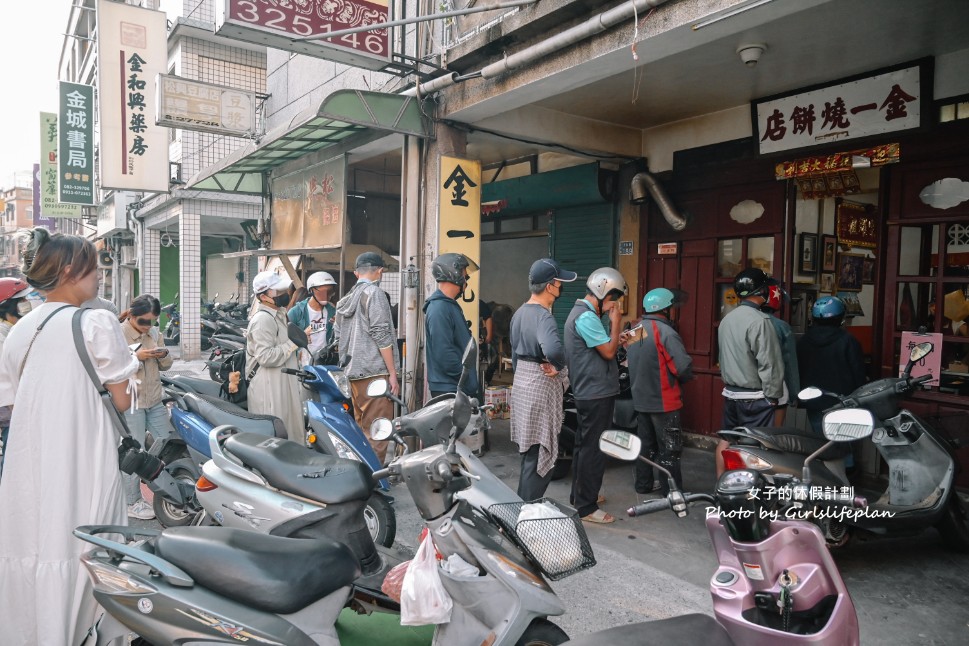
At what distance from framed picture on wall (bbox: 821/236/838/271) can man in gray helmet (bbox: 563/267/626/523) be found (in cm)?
362

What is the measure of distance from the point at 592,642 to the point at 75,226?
117ft

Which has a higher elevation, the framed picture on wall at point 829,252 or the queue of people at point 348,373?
the framed picture on wall at point 829,252

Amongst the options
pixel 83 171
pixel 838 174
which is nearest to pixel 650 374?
pixel 838 174

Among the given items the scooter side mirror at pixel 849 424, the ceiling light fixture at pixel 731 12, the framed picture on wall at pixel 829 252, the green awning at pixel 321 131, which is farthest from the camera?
the framed picture on wall at pixel 829 252

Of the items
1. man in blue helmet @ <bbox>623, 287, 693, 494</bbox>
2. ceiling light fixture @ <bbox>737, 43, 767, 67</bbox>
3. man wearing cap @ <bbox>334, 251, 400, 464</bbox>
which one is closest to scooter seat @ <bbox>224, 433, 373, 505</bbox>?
man wearing cap @ <bbox>334, 251, 400, 464</bbox>

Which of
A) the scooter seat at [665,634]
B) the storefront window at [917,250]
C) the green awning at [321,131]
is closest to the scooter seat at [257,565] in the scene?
the scooter seat at [665,634]

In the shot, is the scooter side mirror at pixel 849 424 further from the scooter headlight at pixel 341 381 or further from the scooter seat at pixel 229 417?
the scooter seat at pixel 229 417

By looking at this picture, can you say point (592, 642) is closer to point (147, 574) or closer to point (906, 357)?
point (147, 574)

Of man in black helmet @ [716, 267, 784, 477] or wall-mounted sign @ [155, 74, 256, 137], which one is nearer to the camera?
man in black helmet @ [716, 267, 784, 477]

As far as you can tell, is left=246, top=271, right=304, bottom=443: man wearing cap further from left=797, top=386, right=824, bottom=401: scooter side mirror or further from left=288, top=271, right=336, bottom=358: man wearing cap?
left=797, top=386, right=824, bottom=401: scooter side mirror

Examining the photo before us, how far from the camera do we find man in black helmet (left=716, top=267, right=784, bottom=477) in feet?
17.0

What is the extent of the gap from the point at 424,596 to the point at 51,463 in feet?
5.72

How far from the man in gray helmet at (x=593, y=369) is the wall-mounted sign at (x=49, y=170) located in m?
19.3

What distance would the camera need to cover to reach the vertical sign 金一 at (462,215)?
22.4 feet
